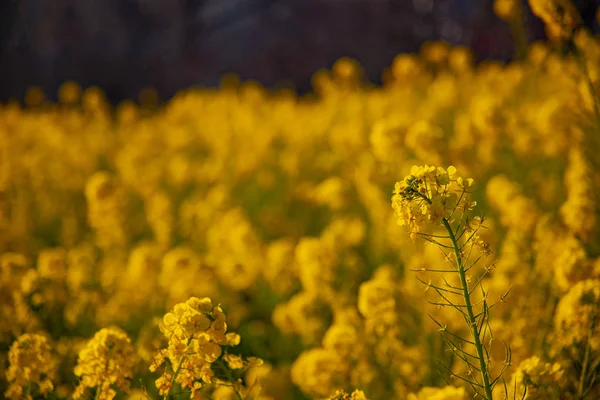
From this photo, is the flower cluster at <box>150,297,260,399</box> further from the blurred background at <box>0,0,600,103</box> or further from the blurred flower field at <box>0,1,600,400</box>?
the blurred background at <box>0,0,600,103</box>

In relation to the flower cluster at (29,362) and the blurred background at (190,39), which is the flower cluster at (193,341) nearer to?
the flower cluster at (29,362)

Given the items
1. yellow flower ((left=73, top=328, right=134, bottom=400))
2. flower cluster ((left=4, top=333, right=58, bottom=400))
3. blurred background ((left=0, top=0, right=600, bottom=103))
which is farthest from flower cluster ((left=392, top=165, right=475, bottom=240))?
blurred background ((left=0, top=0, right=600, bottom=103))

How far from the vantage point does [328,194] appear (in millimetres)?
3289

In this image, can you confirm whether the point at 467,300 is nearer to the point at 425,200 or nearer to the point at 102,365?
the point at 425,200

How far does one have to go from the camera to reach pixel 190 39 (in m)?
9.75

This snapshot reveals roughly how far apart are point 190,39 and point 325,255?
25.9ft

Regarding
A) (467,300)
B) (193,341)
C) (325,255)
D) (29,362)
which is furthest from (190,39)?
(467,300)

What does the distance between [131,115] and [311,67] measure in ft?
10.8

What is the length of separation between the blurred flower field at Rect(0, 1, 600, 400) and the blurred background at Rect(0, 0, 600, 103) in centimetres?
340

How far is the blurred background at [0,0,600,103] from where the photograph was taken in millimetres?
9344

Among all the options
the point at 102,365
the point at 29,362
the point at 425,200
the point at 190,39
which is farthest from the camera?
the point at 190,39

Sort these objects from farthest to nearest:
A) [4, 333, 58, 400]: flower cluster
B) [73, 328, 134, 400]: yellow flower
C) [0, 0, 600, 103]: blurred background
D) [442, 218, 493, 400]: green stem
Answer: [0, 0, 600, 103]: blurred background < [4, 333, 58, 400]: flower cluster < [73, 328, 134, 400]: yellow flower < [442, 218, 493, 400]: green stem

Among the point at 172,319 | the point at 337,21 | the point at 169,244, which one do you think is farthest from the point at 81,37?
the point at 172,319

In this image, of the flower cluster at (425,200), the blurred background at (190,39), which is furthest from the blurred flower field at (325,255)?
the blurred background at (190,39)
